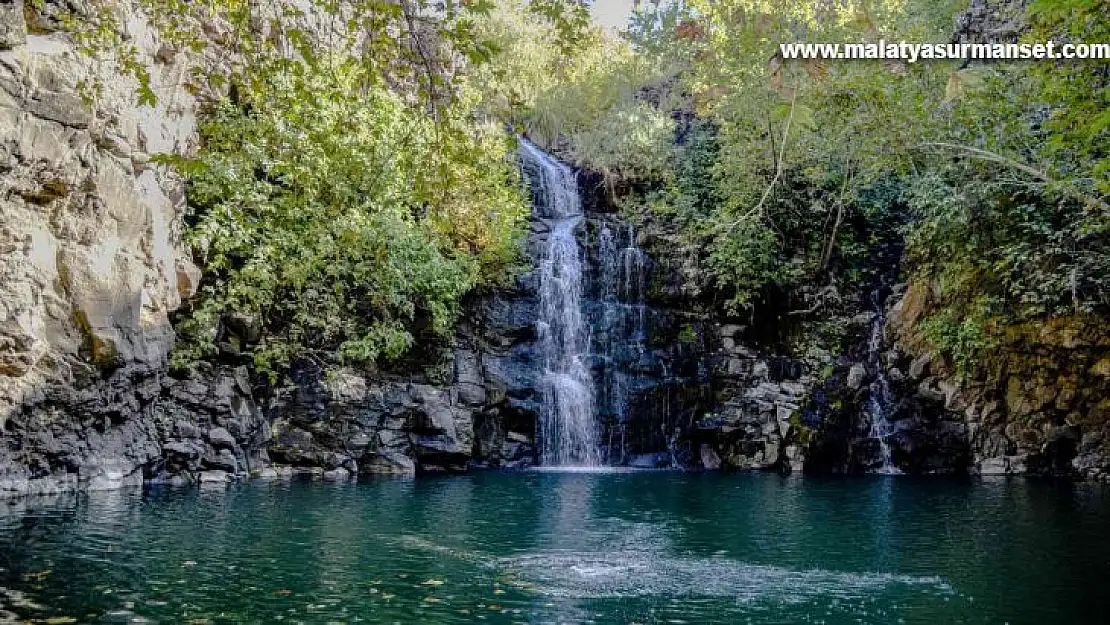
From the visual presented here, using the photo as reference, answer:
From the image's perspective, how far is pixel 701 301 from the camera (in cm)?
2327

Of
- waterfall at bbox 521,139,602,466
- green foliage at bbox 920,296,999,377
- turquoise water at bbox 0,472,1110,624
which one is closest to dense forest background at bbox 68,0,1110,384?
green foliage at bbox 920,296,999,377

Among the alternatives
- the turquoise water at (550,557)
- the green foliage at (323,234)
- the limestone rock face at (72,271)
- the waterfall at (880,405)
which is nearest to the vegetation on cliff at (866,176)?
the waterfall at (880,405)

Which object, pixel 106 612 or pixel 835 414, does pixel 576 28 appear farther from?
pixel 835 414

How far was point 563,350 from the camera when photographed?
21859 millimetres

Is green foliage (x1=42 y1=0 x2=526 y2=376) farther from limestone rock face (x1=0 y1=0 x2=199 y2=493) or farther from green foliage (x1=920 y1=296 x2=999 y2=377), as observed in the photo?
green foliage (x1=920 y1=296 x2=999 y2=377)

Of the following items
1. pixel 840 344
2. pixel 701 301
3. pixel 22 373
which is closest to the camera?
pixel 22 373

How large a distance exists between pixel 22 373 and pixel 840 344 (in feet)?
58.2

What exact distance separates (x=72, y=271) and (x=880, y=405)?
55.7 feet

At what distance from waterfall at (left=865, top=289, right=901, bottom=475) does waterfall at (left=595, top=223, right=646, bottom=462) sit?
5.68m

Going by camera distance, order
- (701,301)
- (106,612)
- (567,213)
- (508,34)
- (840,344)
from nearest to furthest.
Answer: (106,612) < (840,344) < (701,301) < (567,213) < (508,34)

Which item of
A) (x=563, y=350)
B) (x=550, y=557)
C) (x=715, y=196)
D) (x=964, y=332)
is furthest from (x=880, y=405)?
(x=550, y=557)

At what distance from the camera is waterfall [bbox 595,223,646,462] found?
2097cm

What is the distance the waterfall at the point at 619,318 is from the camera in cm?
2097

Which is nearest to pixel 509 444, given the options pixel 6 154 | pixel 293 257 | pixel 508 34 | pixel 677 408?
pixel 677 408
